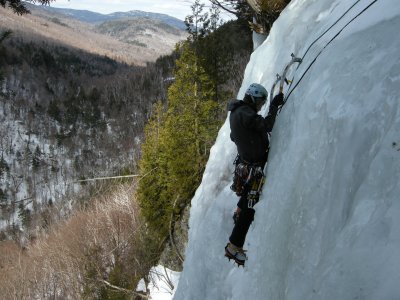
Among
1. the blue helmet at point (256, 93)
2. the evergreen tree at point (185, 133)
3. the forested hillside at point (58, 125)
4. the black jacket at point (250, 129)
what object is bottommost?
the forested hillside at point (58, 125)

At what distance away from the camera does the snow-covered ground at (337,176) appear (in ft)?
10.3

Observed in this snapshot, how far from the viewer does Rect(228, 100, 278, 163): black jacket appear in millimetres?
5406

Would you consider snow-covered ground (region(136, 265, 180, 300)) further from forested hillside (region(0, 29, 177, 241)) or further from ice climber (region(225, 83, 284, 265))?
forested hillside (region(0, 29, 177, 241))

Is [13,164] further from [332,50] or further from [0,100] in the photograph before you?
[332,50]

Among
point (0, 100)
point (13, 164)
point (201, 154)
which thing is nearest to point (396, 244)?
point (201, 154)

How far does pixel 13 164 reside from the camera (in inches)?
3287

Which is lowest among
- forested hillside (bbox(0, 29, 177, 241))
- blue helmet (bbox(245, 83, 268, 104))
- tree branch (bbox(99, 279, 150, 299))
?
forested hillside (bbox(0, 29, 177, 241))

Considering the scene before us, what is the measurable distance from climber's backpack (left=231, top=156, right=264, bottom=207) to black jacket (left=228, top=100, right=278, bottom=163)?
107 mm

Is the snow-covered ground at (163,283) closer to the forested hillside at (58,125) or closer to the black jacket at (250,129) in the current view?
the black jacket at (250,129)

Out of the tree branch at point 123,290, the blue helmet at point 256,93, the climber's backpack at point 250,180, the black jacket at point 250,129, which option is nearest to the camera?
the black jacket at point 250,129

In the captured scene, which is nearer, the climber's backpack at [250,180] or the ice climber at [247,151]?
the ice climber at [247,151]

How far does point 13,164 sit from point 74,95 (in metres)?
32.9

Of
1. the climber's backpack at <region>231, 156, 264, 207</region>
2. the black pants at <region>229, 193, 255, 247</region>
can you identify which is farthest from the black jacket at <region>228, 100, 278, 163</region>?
the black pants at <region>229, 193, 255, 247</region>

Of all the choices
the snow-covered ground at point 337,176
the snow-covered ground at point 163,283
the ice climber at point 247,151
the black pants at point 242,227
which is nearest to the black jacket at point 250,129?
the ice climber at point 247,151
